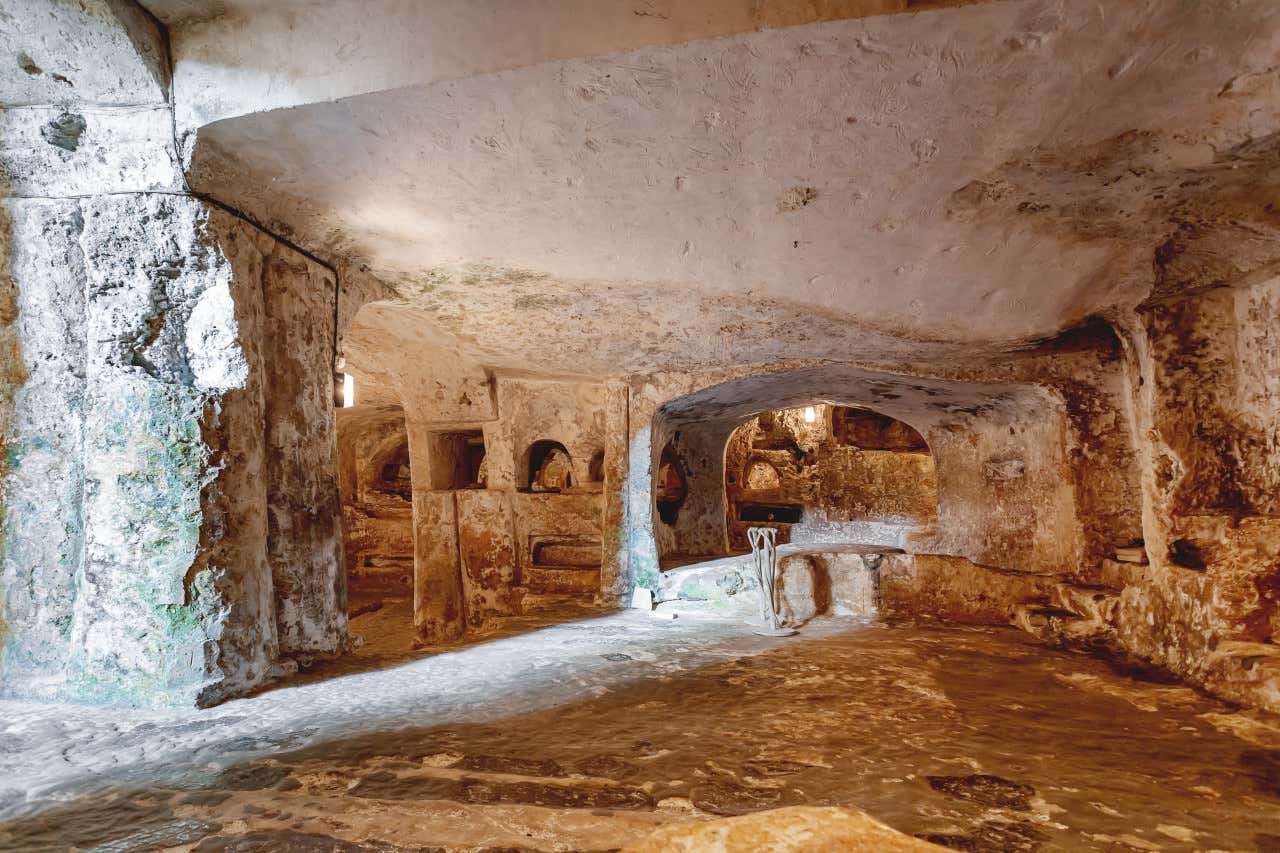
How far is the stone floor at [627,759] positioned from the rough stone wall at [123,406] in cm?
28

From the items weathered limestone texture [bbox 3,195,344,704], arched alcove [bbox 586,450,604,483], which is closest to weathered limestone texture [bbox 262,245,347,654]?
weathered limestone texture [bbox 3,195,344,704]

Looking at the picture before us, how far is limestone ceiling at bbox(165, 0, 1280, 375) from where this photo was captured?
7.92ft

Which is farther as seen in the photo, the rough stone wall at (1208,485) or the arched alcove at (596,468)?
the arched alcove at (596,468)

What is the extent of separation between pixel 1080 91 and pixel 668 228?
73.2 inches

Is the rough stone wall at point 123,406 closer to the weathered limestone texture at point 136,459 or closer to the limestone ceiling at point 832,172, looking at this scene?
the weathered limestone texture at point 136,459

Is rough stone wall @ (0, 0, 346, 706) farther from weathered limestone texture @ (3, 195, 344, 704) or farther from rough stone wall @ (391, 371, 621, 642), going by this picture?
rough stone wall @ (391, 371, 621, 642)

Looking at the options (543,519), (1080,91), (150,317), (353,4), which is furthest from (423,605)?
(1080,91)

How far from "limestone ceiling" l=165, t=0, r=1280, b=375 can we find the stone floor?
2.23m

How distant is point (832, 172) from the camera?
312cm

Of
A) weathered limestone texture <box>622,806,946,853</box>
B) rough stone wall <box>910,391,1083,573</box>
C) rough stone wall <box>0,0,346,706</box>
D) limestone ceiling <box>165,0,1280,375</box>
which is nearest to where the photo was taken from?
weathered limestone texture <box>622,806,946,853</box>

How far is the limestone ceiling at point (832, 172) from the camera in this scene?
2.41 m

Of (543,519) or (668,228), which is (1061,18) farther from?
(543,519)

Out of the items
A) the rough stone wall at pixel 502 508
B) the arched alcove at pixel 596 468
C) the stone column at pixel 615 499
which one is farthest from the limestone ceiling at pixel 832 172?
the arched alcove at pixel 596 468

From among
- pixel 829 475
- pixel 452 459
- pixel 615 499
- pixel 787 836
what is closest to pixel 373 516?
pixel 452 459
